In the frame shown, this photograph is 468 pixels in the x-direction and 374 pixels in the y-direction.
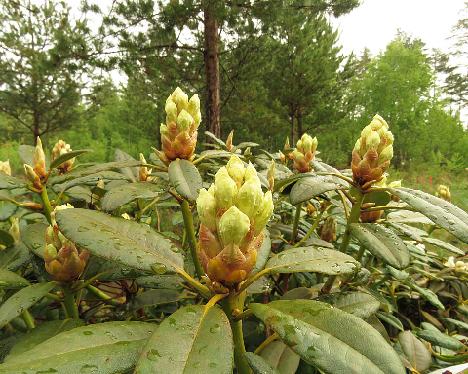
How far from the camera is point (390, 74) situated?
13.6 m

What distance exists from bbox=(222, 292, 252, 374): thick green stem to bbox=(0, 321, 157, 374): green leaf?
132 millimetres

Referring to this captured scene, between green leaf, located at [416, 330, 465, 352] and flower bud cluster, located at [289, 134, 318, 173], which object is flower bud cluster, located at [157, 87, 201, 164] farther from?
green leaf, located at [416, 330, 465, 352]

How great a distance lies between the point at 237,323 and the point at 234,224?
0.19m

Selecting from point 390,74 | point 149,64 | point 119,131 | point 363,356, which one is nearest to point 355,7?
point 149,64

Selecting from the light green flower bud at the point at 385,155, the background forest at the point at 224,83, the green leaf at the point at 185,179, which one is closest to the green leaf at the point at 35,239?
the green leaf at the point at 185,179

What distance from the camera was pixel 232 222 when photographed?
495 mm

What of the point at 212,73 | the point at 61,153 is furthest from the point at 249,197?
the point at 212,73

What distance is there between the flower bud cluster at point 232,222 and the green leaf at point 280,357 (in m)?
0.31

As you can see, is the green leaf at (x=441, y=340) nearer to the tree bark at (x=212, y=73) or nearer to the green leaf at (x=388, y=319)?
the green leaf at (x=388, y=319)

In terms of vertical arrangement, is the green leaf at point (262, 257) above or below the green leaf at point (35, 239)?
above

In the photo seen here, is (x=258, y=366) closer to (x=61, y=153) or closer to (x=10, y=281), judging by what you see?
(x=10, y=281)

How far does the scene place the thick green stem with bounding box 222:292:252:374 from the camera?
0.57 m

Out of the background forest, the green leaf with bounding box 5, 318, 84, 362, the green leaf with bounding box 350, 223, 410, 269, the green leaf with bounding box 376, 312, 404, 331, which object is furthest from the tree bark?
the green leaf with bounding box 5, 318, 84, 362

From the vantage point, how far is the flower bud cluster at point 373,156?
854 mm
